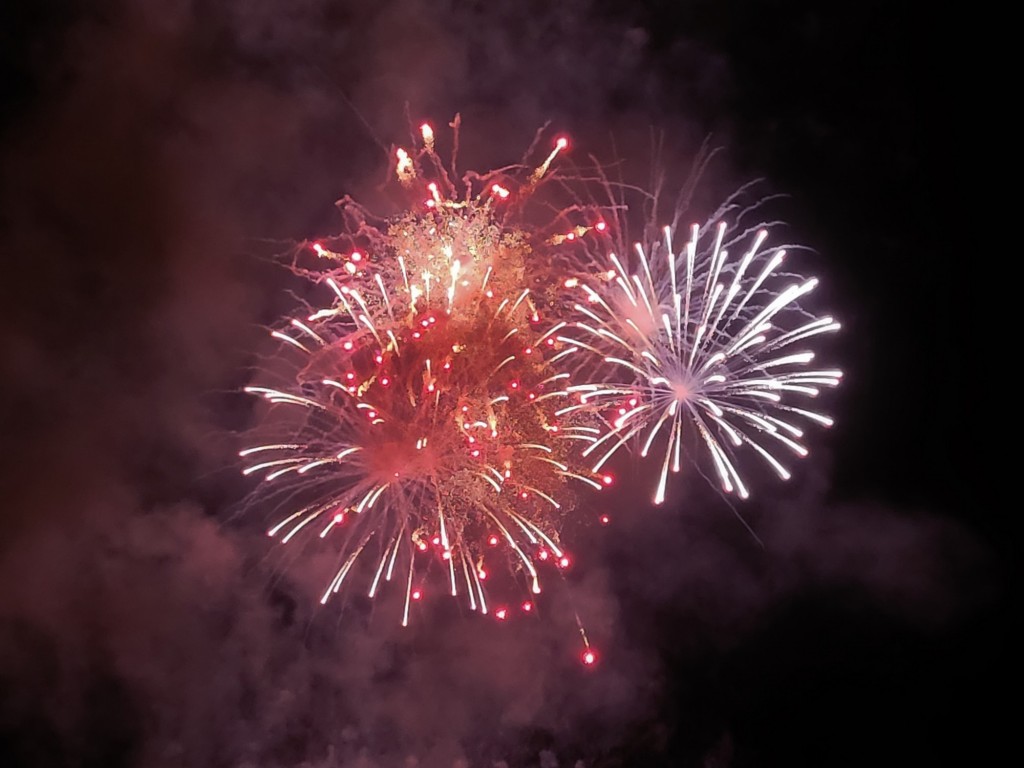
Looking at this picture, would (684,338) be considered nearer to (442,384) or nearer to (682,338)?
(682,338)

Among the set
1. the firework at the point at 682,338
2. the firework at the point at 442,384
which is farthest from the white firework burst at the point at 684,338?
the firework at the point at 442,384

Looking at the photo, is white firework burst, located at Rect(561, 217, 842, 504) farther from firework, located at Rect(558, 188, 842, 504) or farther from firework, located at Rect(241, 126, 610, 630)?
firework, located at Rect(241, 126, 610, 630)

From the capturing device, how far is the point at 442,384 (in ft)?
18.4

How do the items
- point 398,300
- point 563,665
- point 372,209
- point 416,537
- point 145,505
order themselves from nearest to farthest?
point 398,300, point 416,537, point 372,209, point 145,505, point 563,665

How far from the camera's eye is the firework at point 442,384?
18.5ft

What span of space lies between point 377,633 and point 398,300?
3.75 metres

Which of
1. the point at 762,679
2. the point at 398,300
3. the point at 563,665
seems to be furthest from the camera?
the point at 762,679

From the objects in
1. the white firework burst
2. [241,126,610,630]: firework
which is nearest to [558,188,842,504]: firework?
the white firework burst

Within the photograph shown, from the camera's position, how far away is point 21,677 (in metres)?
7.45

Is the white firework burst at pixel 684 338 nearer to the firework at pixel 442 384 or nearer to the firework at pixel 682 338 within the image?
the firework at pixel 682 338

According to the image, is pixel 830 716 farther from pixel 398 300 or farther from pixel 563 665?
pixel 398 300

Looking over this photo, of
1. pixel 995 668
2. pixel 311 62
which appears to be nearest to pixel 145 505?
pixel 311 62

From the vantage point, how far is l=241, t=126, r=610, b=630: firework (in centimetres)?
565

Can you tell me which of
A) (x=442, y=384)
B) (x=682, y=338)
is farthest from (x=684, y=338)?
(x=442, y=384)
